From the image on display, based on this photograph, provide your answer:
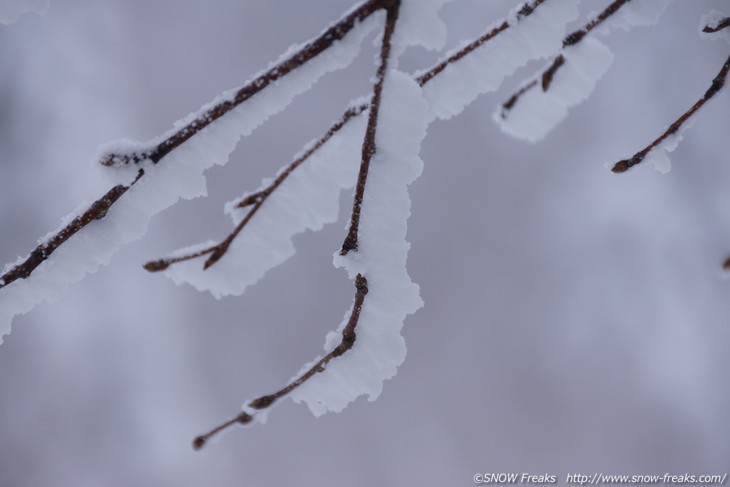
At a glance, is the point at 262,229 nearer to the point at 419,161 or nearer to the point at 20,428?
the point at 419,161

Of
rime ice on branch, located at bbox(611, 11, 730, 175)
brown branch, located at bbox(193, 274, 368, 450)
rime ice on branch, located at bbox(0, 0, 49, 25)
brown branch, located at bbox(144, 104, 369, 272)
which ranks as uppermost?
rime ice on branch, located at bbox(0, 0, 49, 25)

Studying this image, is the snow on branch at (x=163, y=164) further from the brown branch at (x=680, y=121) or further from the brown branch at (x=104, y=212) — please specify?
the brown branch at (x=680, y=121)

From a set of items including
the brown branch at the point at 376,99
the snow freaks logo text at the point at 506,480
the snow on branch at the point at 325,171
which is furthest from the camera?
the snow freaks logo text at the point at 506,480

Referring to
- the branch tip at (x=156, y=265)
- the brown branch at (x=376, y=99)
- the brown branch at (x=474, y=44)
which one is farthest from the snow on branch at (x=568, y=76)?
the branch tip at (x=156, y=265)

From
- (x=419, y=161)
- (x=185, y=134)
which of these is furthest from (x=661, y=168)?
(x=185, y=134)

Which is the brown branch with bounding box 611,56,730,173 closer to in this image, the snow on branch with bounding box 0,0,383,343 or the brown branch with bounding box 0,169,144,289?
the snow on branch with bounding box 0,0,383,343

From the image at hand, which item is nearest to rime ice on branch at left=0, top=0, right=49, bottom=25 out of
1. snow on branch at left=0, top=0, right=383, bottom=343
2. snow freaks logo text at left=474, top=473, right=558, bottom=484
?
snow on branch at left=0, top=0, right=383, bottom=343
